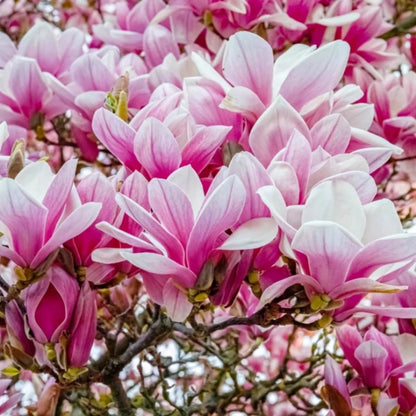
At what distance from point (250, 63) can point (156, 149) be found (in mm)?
125

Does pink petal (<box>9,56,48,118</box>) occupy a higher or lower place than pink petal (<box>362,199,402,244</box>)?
higher

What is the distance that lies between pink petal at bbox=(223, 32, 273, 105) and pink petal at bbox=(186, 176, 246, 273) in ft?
0.51

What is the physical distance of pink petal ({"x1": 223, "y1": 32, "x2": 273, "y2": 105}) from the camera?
615mm

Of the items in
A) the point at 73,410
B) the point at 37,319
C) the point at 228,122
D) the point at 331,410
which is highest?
the point at 228,122

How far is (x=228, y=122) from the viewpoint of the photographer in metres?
0.65

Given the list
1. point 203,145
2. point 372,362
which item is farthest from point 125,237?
point 372,362

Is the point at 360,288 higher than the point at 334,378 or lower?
higher

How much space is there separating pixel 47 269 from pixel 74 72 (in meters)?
0.40

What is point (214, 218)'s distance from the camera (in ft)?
1.71

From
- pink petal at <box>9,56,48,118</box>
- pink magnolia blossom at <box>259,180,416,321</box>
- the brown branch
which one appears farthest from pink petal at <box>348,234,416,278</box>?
pink petal at <box>9,56,48,118</box>

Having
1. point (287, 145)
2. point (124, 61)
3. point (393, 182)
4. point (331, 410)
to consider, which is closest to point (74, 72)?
point (124, 61)

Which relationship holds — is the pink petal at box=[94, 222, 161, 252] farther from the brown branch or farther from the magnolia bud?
the brown branch

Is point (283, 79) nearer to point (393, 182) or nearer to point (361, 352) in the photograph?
point (361, 352)

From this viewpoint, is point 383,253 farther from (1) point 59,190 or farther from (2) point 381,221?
(1) point 59,190
